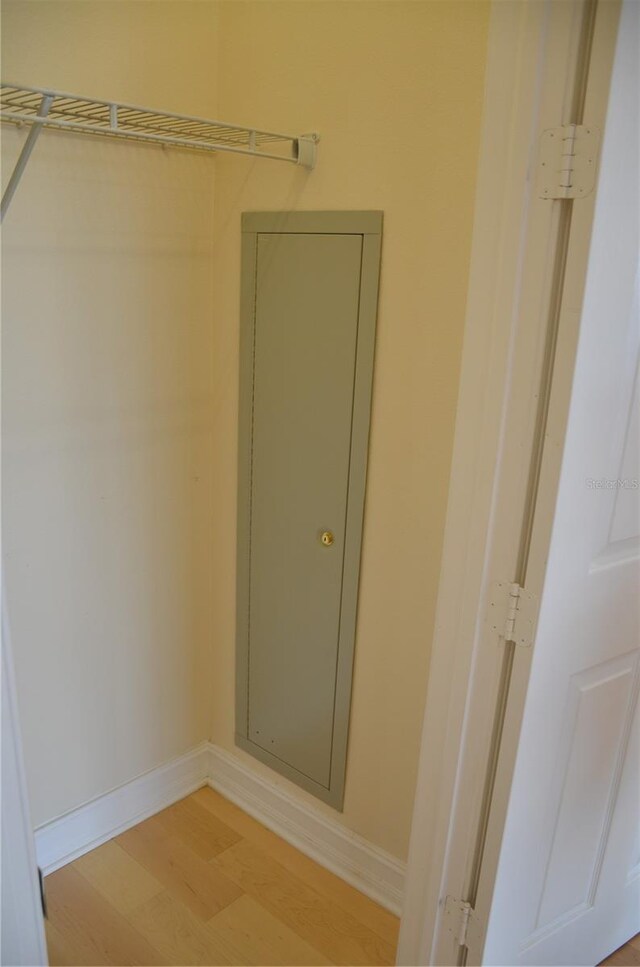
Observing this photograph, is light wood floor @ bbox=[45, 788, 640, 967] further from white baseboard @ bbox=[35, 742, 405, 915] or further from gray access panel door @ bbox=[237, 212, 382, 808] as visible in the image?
gray access panel door @ bbox=[237, 212, 382, 808]

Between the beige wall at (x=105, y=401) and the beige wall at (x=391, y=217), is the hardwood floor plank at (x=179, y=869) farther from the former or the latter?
the beige wall at (x=391, y=217)

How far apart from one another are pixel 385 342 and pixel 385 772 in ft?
3.42

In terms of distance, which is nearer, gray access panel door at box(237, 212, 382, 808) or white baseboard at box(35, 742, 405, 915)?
gray access panel door at box(237, 212, 382, 808)

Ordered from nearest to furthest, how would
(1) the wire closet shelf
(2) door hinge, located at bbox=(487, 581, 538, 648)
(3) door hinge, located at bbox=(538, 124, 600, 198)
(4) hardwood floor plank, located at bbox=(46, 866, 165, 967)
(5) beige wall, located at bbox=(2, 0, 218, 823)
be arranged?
(3) door hinge, located at bbox=(538, 124, 600, 198) → (2) door hinge, located at bbox=(487, 581, 538, 648) → (1) the wire closet shelf → (5) beige wall, located at bbox=(2, 0, 218, 823) → (4) hardwood floor plank, located at bbox=(46, 866, 165, 967)

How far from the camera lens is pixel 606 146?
106 cm

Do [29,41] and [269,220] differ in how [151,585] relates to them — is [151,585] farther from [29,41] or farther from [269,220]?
[29,41]

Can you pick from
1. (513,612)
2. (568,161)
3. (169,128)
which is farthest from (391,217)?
(513,612)

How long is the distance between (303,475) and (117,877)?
1150 millimetres

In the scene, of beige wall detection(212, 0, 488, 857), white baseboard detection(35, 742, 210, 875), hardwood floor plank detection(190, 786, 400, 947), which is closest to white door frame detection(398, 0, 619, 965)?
beige wall detection(212, 0, 488, 857)

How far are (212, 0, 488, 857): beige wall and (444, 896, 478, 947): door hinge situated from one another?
299 millimetres

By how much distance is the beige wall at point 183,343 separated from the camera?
1.45 m

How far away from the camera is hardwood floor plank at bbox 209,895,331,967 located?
167 centimetres

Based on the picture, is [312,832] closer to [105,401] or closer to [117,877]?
[117,877]

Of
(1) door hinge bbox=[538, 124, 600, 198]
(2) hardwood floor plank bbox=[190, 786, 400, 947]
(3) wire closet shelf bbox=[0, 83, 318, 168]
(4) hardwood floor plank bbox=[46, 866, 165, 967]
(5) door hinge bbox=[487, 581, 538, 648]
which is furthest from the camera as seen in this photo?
(2) hardwood floor plank bbox=[190, 786, 400, 947]
